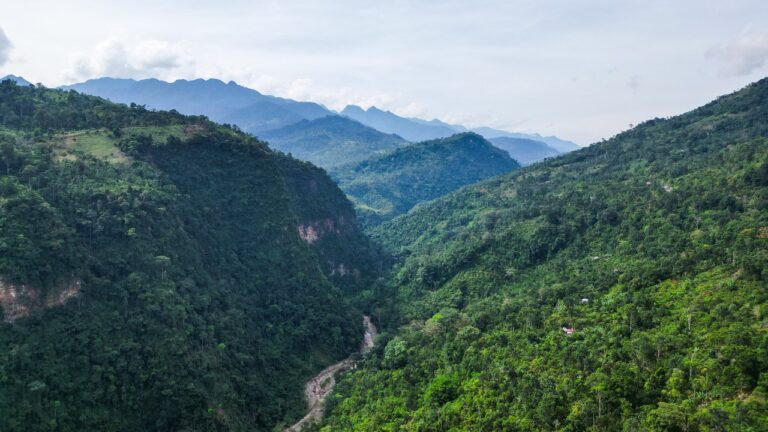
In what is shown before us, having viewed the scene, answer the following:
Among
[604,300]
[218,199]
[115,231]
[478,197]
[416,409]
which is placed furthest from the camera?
[478,197]

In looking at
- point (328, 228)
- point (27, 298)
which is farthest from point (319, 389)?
point (328, 228)

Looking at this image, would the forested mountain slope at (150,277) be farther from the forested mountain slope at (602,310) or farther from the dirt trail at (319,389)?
the forested mountain slope at (602,310)

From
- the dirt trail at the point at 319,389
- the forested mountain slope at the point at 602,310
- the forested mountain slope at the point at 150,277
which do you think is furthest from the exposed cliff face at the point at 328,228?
the dirt trail at the point at 319,389

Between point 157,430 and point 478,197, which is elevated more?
point 478,197

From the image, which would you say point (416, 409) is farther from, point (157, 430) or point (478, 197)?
point (478, 197)

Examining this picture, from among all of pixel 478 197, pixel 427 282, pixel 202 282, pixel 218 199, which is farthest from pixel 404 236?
pixel 202 282
